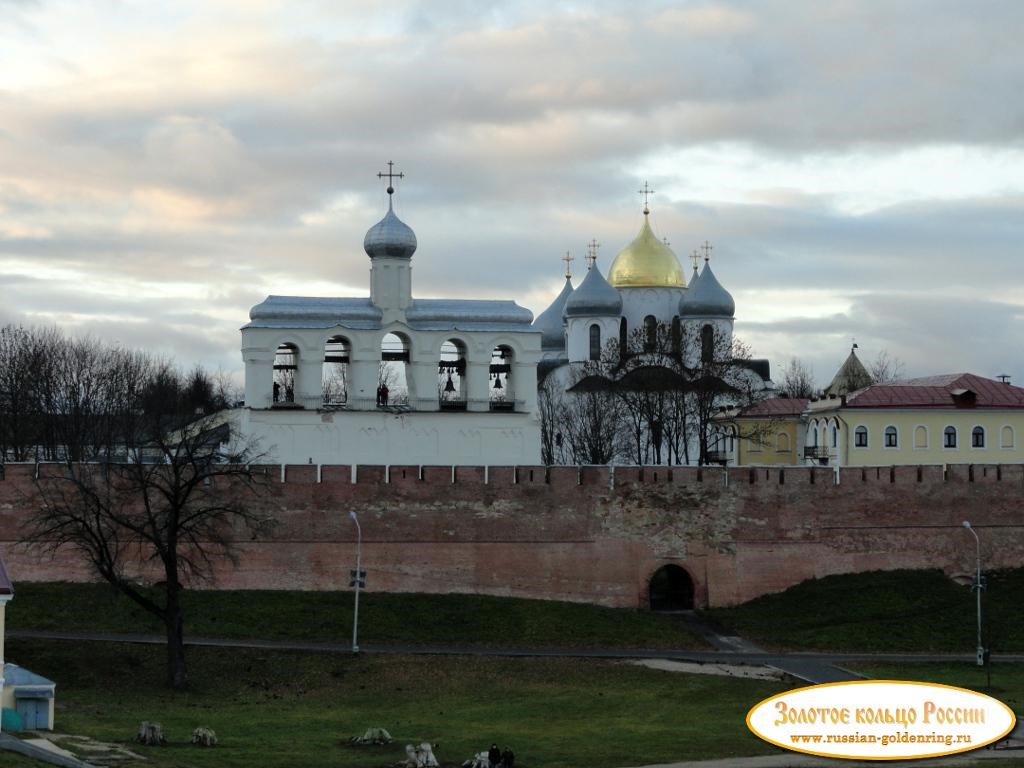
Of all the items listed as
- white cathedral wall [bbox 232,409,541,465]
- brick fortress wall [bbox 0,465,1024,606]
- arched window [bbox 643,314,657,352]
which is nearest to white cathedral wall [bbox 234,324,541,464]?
white cathedral wall [bbox 232,409,541,465]

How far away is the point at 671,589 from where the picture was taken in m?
45.1

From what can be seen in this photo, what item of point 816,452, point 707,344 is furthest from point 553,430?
point 816,452

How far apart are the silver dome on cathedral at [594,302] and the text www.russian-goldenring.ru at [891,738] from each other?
47816 millimetres

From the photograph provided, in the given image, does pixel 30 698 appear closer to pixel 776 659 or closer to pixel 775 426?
pixel 776 659

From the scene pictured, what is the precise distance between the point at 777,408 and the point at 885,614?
2069cm

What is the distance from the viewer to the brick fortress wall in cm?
4312

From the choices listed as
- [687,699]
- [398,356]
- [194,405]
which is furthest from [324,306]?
[194,405]

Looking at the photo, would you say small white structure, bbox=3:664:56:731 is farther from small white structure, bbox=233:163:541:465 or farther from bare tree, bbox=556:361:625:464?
bare tree, bbox=556:361:625:464

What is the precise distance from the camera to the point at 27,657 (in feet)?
120

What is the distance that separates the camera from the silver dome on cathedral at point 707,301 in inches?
2808

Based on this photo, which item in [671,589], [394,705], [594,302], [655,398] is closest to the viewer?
[394,705]

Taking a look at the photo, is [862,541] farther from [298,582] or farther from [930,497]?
[298,582]

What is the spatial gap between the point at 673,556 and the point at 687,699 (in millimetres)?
10554

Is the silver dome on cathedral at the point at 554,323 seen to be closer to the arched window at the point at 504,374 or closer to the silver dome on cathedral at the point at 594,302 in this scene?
the silver dome on cathedral at the point at 594,302
